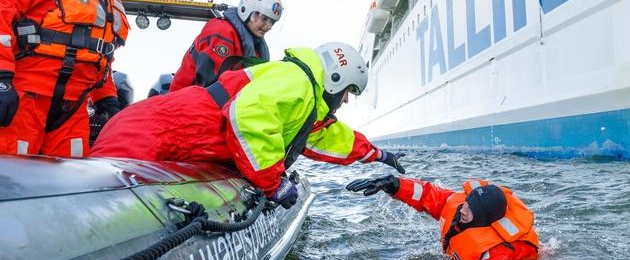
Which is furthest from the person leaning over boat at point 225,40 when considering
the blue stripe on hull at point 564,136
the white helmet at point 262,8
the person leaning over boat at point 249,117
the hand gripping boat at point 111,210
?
the blue stripe on hull at point 564,136

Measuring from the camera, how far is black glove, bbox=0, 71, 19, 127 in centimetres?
228

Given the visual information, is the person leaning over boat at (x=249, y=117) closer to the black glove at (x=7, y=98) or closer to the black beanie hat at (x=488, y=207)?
the black glove at (x=7, y=98)

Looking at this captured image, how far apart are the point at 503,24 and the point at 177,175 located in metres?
8.30

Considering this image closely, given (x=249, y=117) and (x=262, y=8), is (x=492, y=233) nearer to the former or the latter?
(x=249, y=117)

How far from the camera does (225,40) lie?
151 inches

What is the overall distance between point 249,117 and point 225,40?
1.53 m

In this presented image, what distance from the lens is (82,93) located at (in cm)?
292

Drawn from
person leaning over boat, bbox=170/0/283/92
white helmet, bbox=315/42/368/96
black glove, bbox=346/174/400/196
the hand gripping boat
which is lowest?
black glove, bbox=346/174/400/196

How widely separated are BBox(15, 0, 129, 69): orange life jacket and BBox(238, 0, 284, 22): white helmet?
4.06 feet

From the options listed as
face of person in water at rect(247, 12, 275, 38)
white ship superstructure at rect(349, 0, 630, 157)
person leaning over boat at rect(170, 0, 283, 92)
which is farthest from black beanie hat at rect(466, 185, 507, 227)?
white ship superstructure at rect(349, 0, 630, 157)

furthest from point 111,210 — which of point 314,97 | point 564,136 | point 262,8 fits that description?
point 564,136

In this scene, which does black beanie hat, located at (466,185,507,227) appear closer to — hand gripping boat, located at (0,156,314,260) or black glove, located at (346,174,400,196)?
black glove, located at (346,174,400,196)

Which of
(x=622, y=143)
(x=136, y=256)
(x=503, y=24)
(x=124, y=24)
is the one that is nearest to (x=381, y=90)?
(x=503, y=24)

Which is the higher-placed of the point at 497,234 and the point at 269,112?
the point at 269,112
